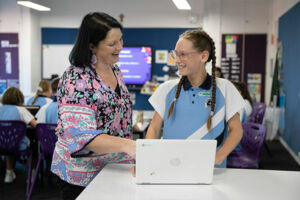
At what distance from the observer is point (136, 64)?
8.55m

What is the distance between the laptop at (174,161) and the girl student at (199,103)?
0.40 meters

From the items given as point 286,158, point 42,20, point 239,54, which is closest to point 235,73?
point 239,54

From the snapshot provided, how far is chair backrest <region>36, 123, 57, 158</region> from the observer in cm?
377

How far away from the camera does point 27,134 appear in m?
4.28

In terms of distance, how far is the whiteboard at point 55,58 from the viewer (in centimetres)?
874

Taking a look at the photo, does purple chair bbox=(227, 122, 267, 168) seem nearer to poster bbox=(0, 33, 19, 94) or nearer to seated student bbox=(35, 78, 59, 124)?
seated student bbox=(35, 78, 59, 124)

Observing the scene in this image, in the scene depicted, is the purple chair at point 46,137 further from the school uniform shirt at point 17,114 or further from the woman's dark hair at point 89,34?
the woman's dark hair at point 89,34

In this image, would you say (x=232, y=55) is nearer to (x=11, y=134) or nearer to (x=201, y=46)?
(x=11, y=134)

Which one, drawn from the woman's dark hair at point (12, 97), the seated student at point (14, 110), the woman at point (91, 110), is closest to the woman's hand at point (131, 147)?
the woman at point (91, 110)

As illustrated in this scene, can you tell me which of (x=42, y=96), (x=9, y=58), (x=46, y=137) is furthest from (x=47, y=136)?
(x=9, y=58)

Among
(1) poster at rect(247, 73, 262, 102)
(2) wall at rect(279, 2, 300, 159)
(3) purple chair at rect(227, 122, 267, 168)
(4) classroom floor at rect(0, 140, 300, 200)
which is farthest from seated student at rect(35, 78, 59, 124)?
(1) poster at rect(247, 73, 262, 102)

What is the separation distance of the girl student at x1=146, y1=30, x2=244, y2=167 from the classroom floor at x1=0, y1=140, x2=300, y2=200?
2550mm

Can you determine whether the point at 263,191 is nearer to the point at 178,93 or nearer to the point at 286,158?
the point at 178,93

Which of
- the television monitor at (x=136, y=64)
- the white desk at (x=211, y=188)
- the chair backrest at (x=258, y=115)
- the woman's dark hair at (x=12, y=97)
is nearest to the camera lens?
the white desk at (x=211, y=188)
